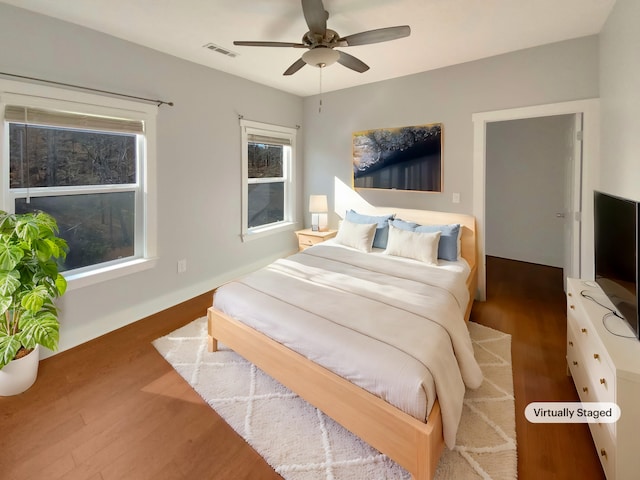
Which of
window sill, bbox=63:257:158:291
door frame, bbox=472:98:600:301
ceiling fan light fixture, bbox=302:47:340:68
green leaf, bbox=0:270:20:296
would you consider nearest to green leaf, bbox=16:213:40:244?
green leaf, bbox=0:270:20:296

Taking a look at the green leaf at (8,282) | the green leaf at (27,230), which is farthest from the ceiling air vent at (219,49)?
the green leaf at (8,282)

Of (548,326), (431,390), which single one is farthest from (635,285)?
(548,326)

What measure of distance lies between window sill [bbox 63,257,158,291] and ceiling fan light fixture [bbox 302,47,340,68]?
2411mm

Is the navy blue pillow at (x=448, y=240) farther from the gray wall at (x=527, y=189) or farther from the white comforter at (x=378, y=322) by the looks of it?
the gray wall at (x=527, y=189)

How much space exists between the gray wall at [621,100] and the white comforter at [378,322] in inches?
52.8

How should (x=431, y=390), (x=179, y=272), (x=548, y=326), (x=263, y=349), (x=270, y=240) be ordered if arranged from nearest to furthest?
(x=431, y=390), (x=263, y=349), (x=548, y=326), (x=179, y=272), (x=270, y=240)

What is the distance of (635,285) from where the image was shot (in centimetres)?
149

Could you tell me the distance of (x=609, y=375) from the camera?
1.43 m

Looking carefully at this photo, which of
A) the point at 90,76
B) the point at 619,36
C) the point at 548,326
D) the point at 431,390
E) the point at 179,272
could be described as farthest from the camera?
the point at 179,272

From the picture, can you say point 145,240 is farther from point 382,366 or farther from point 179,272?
point 382,366

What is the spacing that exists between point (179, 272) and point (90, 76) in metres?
1.98

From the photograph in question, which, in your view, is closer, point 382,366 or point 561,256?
point 382,366

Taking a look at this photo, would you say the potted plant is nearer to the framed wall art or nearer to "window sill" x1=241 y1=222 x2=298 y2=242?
"window sill" x1=241 y1=222 x2=298 y2=242

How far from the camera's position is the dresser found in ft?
4.30
